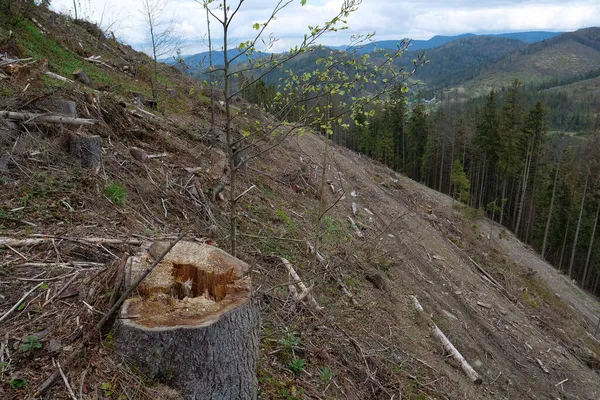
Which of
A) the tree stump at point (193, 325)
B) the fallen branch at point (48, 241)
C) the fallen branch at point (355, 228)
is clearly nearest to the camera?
the tree stump at point (193, 325)

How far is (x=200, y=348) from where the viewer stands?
7.95 ft

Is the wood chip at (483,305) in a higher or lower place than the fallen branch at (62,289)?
lower

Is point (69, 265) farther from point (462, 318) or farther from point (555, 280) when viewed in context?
point (555, 280)

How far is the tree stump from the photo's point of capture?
2354mm

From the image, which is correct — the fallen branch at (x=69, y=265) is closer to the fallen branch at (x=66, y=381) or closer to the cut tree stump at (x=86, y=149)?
the fallen branch at (x=66, y=381)

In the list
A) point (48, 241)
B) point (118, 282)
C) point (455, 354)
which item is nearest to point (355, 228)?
point (455, 354)

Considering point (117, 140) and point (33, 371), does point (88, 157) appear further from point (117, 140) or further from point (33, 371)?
point (33, 371)

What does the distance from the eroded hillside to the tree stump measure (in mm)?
151

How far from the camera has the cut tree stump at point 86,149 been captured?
536 cm

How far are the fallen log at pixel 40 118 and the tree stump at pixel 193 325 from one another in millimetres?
3871

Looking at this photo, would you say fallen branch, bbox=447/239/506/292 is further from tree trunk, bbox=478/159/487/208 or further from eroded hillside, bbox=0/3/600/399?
tree trunk, bbox=478/159/487/208

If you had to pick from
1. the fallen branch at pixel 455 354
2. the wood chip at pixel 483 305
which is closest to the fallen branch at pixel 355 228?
the fallen branch at pixel 455 354

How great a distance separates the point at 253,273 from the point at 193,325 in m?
2.69

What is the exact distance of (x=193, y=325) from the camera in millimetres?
2371
